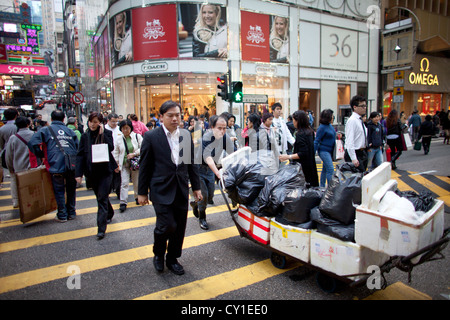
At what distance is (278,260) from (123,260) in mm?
2090

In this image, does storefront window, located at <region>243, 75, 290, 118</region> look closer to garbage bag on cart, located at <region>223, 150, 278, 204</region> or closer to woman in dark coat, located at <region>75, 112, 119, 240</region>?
woman in dark coat, located at <region>75, 112, 119, 240</region>

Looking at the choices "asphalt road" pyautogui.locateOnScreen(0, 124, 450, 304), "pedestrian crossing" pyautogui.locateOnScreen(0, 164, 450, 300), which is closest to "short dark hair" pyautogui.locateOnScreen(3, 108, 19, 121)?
"pedestrian crossing" pyautogui.locateOnScreen(0, 164, 450, 300)

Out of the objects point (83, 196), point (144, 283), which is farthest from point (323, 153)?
point (83, 196)

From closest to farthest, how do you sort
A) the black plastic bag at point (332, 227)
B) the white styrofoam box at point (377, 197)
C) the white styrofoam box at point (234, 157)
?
the white styrofoam box at point (377, 197) → the black plastic bag at point (332, 227) → the white styrofoam box at point (234, 157)

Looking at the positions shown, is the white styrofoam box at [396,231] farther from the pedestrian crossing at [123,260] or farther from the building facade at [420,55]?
the building facade at [420,55]

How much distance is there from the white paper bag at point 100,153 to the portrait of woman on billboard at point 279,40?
1896cm

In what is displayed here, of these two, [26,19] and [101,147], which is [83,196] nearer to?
[101,147]

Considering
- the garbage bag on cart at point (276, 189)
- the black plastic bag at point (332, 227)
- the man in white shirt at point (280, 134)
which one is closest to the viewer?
the black plastic bag at point (332, 227)

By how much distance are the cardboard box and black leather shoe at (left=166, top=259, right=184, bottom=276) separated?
3.17 meters

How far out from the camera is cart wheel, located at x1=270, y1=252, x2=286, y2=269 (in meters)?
3.53

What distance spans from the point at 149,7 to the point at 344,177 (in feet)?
64.3

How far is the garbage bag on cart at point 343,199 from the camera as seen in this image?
282 cm

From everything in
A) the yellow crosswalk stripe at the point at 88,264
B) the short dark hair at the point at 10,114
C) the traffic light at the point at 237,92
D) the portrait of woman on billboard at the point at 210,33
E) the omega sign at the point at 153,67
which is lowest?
the yellow crosswalk stripe at the point at 88,264

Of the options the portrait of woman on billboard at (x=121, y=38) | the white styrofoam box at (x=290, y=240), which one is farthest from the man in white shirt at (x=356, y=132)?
the portrait of woman on billboard at (x=121, y=38)
